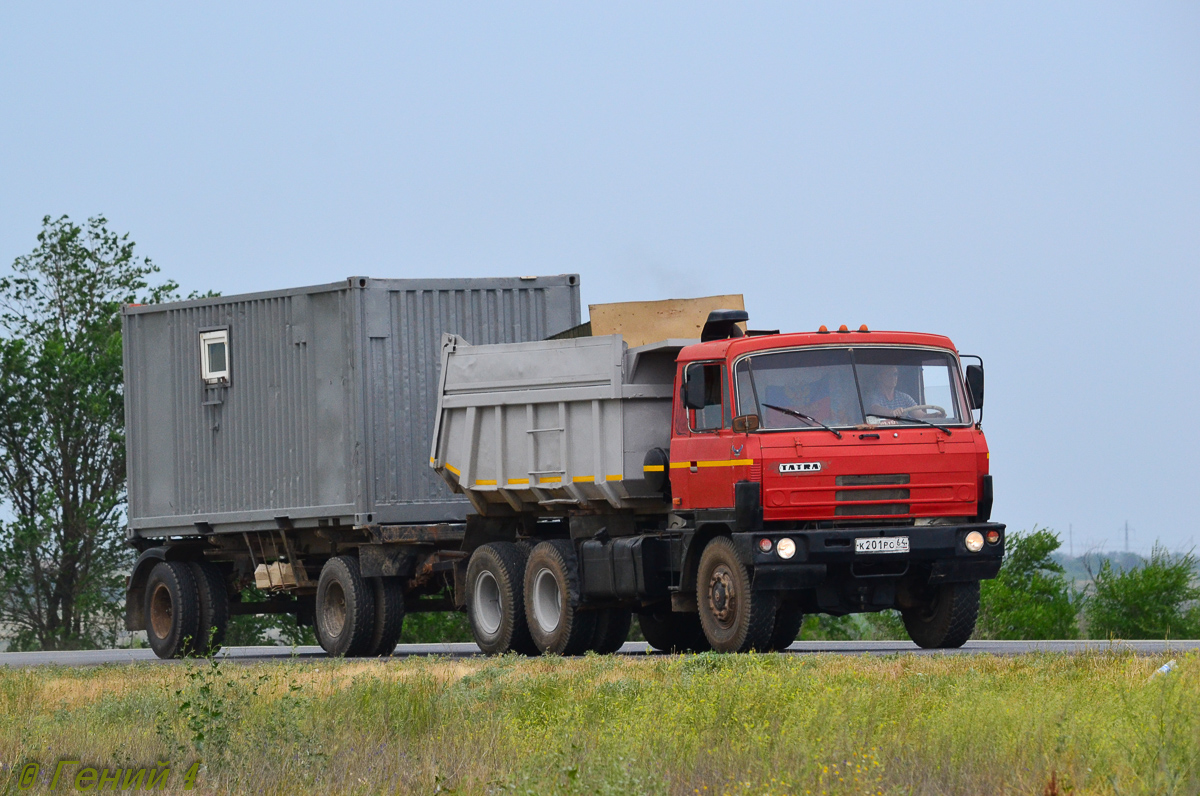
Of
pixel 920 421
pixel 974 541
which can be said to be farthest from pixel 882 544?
pixel 920 421

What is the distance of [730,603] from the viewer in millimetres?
16125

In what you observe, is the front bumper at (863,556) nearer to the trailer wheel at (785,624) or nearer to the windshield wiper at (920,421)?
the trailer wheel at (785,624)

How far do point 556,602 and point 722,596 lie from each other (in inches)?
96.1

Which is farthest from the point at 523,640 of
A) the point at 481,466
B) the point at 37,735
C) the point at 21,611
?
the point at 21,611

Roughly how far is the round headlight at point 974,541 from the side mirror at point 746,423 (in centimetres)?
214

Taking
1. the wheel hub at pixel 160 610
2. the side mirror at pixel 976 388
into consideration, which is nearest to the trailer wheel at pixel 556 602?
the side mirror at pixel 976 388

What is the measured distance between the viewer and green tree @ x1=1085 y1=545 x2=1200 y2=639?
112 feet

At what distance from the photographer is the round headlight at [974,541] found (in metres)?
15.9

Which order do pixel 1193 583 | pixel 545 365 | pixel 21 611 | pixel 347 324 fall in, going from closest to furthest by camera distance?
pixel 545 365, pixel 347 324, pixel 1193 583, pixel 21 611

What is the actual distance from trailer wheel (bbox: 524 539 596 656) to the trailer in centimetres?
155

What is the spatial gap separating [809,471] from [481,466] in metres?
4.11

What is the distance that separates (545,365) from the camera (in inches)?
703

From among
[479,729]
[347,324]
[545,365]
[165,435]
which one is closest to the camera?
[479,729]

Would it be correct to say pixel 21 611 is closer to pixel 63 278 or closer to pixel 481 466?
pixel 63 278
